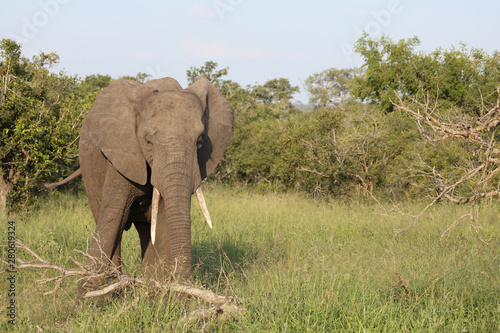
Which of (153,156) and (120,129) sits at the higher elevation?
(120,129)

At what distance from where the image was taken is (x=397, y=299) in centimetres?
392

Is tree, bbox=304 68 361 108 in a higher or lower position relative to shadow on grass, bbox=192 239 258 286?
higher

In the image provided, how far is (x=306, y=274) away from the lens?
3932 millimetres

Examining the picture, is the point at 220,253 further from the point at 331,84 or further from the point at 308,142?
the point at 331,84

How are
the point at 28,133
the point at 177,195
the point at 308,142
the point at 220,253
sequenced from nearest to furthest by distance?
the point at 177,195 < the point at 220,253 < the point at 28,133 < the point at 308,142

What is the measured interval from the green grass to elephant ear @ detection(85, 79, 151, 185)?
841 mm

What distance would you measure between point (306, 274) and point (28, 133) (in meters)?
6.72

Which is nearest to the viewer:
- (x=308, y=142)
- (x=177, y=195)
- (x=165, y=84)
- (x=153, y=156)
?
(x=177, y=195)

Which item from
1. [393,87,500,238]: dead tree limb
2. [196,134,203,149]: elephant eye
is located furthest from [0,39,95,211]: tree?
[393,87,500,238]: dead tree limb

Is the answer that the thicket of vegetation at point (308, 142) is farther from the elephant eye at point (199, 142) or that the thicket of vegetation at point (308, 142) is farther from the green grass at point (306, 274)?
the elephant eye at point (199, 142)

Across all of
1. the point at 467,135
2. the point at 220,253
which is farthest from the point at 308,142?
the point at 467,135

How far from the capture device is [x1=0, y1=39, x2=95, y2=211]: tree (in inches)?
345

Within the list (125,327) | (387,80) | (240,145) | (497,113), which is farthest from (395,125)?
(125,327)

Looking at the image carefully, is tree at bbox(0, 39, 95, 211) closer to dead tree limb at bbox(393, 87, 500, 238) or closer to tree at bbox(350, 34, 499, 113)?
dead tree limb at bbox(393, 87, 500, 238)
